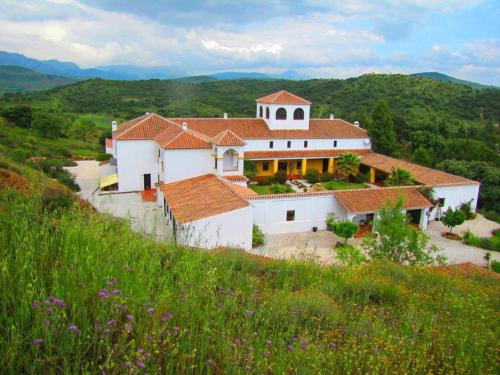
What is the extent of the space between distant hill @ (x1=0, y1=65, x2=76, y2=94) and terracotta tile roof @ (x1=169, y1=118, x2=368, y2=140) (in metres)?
142

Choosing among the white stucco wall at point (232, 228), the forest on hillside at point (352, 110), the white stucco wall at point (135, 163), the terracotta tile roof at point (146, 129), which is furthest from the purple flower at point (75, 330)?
the forest on hillside at point (352, 110)

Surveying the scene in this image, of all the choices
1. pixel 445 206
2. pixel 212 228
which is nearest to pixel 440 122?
pixel 445 206

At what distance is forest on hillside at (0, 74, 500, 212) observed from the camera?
3569 cm

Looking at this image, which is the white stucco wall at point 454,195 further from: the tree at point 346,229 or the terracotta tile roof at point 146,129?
the terracotta tile roof at point 146,129

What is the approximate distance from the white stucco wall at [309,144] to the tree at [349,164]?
226 cm

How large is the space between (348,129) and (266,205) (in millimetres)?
18928

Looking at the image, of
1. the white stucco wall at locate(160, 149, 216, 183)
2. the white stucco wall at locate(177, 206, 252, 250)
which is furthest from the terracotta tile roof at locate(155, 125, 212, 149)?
the white stucco wall at locate(177, 206, 252, 250)

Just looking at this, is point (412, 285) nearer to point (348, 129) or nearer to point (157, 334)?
point (157, 334)

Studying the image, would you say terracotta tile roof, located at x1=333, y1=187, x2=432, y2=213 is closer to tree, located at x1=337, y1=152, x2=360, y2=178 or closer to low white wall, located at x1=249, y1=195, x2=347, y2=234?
low white wall, located at x1=249, y1=195, x2=347, y2=234

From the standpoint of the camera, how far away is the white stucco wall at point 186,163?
24734mm

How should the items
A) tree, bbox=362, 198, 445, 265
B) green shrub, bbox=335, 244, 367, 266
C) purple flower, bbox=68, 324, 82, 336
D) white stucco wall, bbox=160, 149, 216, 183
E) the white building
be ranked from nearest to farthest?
1. purple flower, bbox=68, 324, 82, 336
2. green shrub, bbox=335, 244, 367, 266
3. tree, bbox=362, 198, 445, 265
4. the white building
5. white stucco wall, bbox=160, 149, 216, 183

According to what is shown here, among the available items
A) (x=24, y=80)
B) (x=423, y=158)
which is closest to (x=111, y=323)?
(x=423, y=158)

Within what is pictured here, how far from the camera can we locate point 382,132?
125 ft

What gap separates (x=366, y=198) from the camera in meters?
23.2
